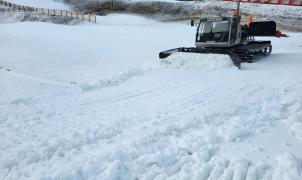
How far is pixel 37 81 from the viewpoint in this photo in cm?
1206

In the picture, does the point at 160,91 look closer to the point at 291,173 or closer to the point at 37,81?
the point at 37,81

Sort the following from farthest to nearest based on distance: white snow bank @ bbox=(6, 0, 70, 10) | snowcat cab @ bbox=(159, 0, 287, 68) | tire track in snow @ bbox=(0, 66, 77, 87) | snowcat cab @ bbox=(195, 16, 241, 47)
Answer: white snow bank @ bbox=(6, 0, 70, 10), snowcat cab @ bbox=(195, 16, 241, 47), snowcat cab @ bbox=(159, 0, 287, 68), tire track in snow @ bbox=(0, 66, 77, 87)

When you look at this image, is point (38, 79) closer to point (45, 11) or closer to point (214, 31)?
point (214, 31)

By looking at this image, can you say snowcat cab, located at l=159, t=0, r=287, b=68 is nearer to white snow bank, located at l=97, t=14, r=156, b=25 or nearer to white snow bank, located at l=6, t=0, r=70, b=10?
white snow bank, located at l=97, t=14, r=156, b=25

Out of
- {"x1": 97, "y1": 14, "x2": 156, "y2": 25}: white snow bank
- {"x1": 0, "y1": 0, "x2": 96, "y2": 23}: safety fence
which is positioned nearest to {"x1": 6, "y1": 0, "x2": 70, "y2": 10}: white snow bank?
{"x1": 0, "y1": 0, "x2": 96, "y2": 23}: safety fence

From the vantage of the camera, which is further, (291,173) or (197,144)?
(197,144)

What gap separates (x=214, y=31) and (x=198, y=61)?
224 centimetres

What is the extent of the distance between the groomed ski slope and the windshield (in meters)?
1.81

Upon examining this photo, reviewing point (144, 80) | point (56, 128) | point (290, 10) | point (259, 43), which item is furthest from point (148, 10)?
point (56, 128)

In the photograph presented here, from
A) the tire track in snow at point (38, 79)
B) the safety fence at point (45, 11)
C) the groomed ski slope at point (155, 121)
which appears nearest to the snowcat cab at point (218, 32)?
the groomed ski slope at point (155, 121)

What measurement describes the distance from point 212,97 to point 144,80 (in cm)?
319

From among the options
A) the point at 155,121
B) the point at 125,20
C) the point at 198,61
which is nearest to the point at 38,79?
the point at 198,61

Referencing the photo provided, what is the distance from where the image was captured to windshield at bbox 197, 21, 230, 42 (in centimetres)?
1526

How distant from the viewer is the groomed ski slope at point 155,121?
554 cm
